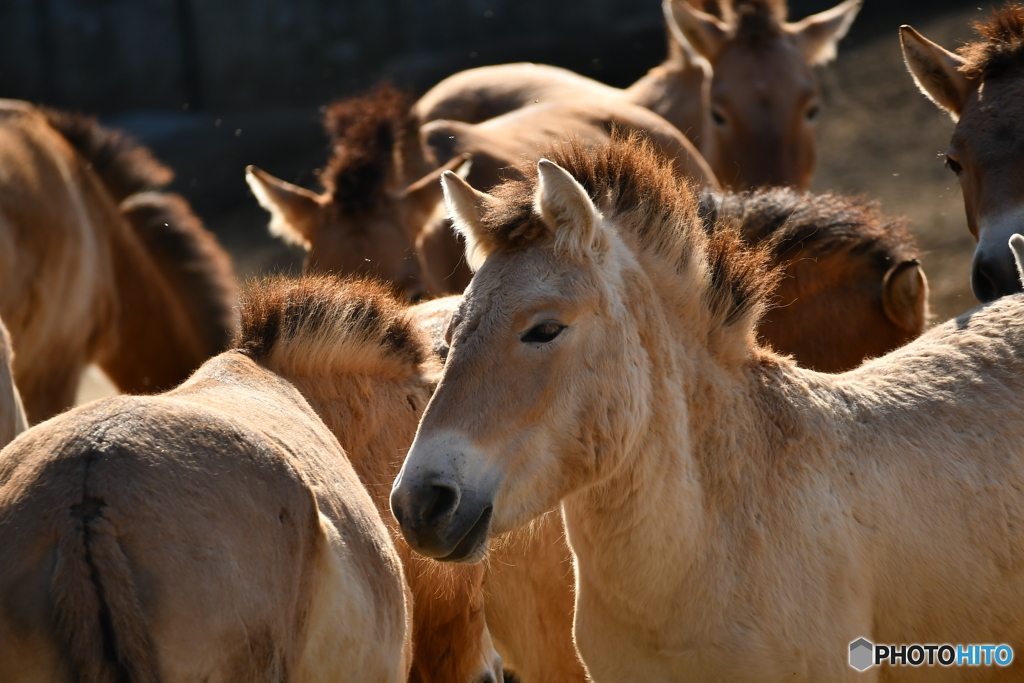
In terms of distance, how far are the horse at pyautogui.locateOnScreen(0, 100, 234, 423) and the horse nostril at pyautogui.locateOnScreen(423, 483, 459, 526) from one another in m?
3.64

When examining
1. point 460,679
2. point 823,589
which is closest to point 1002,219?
point 823,589

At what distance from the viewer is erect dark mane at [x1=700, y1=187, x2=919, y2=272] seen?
13.5ft

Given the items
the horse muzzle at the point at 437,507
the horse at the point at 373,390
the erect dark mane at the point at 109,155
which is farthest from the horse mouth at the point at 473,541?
the erect dark mane at the point at 109,155

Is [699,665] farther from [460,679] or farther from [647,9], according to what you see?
[647,9]

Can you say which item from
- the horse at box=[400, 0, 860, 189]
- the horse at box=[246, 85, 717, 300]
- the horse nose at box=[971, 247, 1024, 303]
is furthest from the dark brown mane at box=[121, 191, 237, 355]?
the horse nose at box=[971, 247, 1024, 303]

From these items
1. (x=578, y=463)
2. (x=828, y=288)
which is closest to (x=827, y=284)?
(x=828, y=288)

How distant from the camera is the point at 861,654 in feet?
8.41

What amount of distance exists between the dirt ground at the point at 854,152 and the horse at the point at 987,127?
14.1 ft

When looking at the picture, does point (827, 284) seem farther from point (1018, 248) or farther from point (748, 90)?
point (748, 90)

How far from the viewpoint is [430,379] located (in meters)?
Answer: 3.48

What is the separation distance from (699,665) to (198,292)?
4.04m

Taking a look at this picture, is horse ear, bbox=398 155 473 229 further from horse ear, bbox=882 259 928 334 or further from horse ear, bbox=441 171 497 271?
horse ear, bbox=441 171 497 271

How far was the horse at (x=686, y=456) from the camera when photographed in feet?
7.83

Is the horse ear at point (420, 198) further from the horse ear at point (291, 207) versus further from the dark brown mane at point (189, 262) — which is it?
the dark brown mane at point (189, 262)
